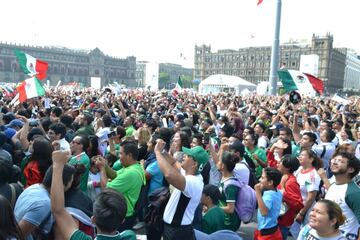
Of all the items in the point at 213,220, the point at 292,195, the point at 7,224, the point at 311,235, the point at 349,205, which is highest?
the point at 7,224

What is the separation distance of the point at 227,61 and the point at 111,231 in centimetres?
10237

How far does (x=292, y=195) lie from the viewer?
4.02 metres

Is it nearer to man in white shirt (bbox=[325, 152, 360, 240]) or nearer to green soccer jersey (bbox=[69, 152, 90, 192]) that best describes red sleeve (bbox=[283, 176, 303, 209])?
man in white shirt (bbox=[325, 152, 360, 240])

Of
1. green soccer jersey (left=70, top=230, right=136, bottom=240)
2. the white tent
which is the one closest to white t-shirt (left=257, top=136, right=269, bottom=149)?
green soccer jersey (left=70, top=230, right=136, bottom=240)

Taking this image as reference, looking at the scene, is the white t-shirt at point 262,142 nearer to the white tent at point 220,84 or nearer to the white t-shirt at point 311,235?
the white t-shirt at point 311,235

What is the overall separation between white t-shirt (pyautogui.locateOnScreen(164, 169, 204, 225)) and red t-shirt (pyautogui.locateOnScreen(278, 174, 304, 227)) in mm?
1298

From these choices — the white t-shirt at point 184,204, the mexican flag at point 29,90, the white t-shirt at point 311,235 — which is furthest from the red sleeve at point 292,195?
the mexican flag at point 29,90

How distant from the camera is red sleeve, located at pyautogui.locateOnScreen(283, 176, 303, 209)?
3.98m

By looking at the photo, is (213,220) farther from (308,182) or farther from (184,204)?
(308,182)

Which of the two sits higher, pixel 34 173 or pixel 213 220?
pixel 34 173

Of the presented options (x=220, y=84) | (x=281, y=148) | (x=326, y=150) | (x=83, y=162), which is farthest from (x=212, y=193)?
(x=220, y=84)

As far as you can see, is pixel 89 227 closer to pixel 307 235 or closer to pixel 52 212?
pixel 52 212

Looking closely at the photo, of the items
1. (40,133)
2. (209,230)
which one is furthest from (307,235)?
(40,133)

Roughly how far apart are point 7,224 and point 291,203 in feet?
9.93
